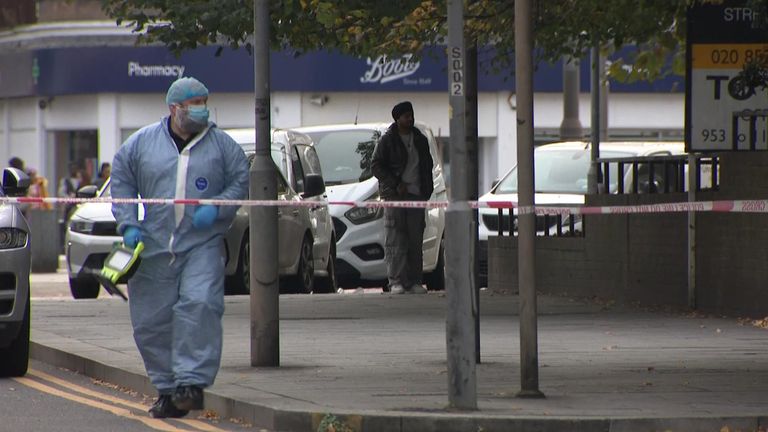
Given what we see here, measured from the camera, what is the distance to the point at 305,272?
1817cm

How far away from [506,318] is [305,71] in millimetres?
23742

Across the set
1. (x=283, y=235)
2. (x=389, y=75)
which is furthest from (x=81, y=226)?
(x=389, y=75)

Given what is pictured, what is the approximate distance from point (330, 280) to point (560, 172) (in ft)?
11.5

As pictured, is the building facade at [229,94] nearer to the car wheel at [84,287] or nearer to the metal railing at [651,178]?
the car wheel at [84,287]

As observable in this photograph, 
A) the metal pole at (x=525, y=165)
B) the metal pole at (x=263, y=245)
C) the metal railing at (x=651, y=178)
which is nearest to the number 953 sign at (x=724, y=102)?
the metal railing at (x=651, y=178)

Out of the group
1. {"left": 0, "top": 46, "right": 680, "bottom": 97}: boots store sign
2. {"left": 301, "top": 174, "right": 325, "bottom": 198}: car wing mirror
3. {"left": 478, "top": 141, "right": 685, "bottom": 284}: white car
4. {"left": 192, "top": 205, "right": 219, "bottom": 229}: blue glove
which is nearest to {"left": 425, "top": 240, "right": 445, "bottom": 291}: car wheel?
{"left": 478, "top": 141, "right": 685, "bottom": 284}: white car

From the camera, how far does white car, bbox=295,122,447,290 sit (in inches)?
760

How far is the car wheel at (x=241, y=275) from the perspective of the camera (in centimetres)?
1691

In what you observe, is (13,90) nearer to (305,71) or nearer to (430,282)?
(305,71)

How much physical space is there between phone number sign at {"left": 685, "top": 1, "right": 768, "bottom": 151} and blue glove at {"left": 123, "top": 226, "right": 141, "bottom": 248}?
267 inches

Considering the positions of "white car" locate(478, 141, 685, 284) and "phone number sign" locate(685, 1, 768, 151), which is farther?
"white car" locate(478, 141, 685, 284)

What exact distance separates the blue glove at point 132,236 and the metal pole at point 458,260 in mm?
1733

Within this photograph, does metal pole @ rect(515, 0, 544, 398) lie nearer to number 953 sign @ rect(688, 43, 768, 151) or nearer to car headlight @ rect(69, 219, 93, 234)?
number 953 sign @ rect(688, 43, 768, 151)

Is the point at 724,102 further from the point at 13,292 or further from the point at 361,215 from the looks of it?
the point at 13,292
